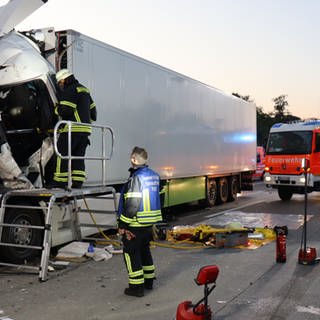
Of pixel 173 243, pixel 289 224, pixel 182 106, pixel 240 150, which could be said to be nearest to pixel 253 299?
pixel 173 243

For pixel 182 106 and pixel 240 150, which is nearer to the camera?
pixel 182 106

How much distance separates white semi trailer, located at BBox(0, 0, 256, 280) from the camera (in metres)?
6.86

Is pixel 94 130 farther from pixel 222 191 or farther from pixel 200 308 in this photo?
pixel 222 191

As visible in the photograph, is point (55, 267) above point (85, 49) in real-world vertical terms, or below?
below

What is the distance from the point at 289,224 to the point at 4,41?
291 inches

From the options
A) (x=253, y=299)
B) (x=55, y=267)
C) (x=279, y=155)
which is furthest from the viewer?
(x=279, y=155)

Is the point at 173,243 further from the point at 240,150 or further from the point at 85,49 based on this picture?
the point at 240,150

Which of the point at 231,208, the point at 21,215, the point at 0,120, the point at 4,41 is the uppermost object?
the point at 4,41

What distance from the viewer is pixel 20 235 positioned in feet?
22.6

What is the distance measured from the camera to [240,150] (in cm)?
1750

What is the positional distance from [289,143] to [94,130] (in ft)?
34.4

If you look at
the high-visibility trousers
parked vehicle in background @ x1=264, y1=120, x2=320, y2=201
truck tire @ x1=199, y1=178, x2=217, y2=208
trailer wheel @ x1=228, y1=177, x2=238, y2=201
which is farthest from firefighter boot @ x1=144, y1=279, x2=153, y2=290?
→ parked vehicle in background @ x1=264, y1=120, x2=320, y2=201

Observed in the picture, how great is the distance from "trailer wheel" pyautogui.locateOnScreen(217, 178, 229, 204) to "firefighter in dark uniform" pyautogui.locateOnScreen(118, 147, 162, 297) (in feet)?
35.1

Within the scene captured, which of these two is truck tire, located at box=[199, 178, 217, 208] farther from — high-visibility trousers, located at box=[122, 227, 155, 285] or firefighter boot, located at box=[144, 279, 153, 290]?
high-visibility trousers, located at box=[122, 227, 155, 285]
